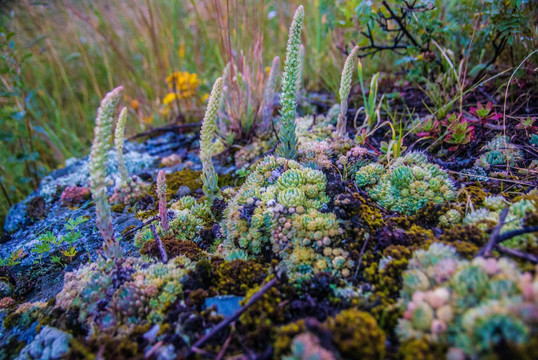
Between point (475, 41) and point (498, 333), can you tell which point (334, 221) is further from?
point (475, 41)

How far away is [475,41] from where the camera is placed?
415cm

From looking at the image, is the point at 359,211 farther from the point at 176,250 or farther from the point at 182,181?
the point at 182,181

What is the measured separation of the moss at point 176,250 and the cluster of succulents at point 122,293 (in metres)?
0.17

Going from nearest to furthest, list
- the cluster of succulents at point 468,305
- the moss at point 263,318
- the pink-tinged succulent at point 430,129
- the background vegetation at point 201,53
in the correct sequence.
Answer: the cluster of succulents at point 468,305 → the moss at point 263,318 → the pink-tinged succulent at point 430,129 → the background vegetation at point 201,53

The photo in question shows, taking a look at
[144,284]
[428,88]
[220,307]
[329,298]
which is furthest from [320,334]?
[428,88]

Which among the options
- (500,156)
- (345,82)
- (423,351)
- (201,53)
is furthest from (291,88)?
(201,53)

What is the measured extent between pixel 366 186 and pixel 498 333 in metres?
1.69

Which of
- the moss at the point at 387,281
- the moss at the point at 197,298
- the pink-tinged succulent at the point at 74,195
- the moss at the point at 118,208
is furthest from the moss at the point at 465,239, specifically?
the pink-tinged succulent at the point at 74,195

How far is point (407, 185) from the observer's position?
2697mm

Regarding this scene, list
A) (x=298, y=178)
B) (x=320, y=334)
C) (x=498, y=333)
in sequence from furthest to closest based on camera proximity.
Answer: (x=298, y=178) < (x=320, y=334) < (x=498, y=333)

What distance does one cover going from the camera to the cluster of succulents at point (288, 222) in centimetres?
223

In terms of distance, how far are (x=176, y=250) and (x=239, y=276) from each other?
2.12ft

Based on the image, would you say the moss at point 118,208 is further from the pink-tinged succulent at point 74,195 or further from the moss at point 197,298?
the moss at point 197,298

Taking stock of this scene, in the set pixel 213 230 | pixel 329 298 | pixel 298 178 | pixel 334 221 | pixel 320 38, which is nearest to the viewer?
pixel 329 298
